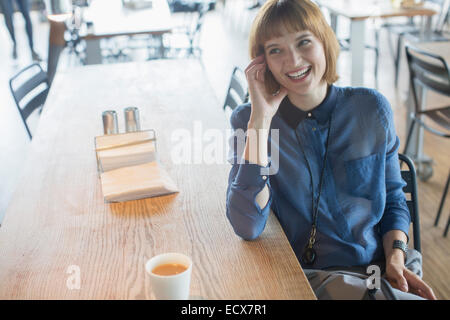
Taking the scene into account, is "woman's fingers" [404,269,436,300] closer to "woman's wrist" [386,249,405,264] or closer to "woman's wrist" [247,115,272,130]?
"woman's wrist" [386,249,405,264]

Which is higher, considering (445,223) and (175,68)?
(175,68)

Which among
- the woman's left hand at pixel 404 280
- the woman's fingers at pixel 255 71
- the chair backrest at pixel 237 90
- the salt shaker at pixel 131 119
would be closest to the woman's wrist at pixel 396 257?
the woman's left hand at pixel 404 280

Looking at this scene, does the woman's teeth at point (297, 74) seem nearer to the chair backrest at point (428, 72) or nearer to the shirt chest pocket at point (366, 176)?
the shirt chest pocket at point (366, 176)

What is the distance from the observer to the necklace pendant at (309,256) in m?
1.42

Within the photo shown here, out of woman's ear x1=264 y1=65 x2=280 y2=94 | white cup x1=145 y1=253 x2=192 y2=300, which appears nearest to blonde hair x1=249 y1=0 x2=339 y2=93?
woman's ear x1=264 y1=65 x2=280 y2=94

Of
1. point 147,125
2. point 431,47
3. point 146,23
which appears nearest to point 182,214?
point 147,125

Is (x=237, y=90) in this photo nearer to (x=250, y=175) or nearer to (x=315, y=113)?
(x=315, y=113)

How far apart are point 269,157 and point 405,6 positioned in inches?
129

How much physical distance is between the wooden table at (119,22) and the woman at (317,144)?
2.83 metres

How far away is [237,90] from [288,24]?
3.29 ft

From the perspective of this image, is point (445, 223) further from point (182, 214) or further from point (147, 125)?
point (182, 214)

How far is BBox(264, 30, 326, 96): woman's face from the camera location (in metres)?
1.44

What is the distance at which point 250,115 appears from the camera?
146 centimetres

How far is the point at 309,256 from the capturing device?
142 centimetres
